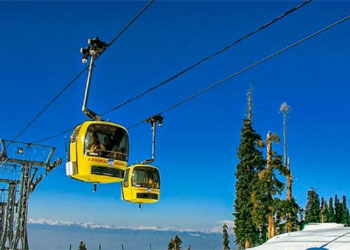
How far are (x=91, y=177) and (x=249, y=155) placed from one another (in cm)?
3181

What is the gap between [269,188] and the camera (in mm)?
39188

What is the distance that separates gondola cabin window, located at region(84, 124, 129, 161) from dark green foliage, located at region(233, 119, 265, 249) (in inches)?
1171

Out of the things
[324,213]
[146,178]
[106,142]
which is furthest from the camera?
[324,213]

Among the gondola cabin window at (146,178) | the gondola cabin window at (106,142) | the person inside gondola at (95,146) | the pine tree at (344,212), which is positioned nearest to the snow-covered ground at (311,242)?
the gondola cabin window at (146,178)

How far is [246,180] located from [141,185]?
2713 cm

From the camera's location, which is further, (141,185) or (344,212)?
(344,212)

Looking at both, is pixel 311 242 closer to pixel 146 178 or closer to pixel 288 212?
pixel 146 178

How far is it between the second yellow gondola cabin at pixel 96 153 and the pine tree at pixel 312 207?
248 feet

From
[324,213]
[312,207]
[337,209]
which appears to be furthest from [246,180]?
[337,209]

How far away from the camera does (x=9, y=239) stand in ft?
105

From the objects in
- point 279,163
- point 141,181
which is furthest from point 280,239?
point 279,163

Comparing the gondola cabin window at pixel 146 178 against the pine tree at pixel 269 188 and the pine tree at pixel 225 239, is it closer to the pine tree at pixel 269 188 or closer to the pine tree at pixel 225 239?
the pine tree at pixel 269 188

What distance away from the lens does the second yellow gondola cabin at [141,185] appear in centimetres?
1908

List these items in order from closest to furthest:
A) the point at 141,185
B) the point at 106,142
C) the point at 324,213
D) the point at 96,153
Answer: the point at 96,153, the point at 106,142, the point at 141,185, the point at 324,213
